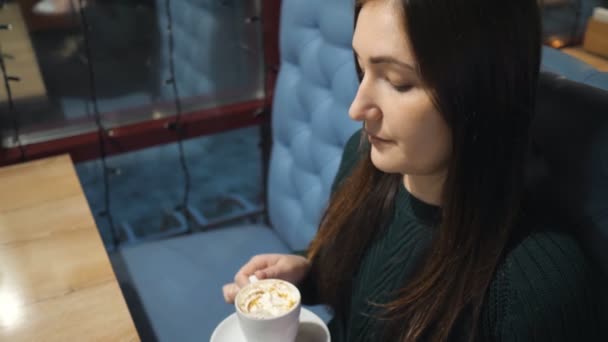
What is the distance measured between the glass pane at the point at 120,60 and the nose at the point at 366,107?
3.95 ft

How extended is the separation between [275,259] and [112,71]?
3.38ft

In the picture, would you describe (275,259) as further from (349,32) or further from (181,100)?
(181,100)

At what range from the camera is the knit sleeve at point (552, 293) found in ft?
2.43

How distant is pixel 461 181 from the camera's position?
78cm

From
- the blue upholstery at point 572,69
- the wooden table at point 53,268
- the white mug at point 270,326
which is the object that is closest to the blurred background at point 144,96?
the wooden table at point 53,268

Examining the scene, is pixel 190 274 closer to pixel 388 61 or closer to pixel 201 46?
pixel 201 46

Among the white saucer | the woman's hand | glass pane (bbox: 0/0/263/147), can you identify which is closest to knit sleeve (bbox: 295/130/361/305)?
the woman's hand

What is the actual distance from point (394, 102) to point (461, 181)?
15 centimetres

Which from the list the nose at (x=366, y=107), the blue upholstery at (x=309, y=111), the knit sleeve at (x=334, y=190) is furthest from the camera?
the blue upholstery at (x=309, y=111)

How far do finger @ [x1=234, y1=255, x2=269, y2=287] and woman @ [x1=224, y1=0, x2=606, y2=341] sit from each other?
212mm

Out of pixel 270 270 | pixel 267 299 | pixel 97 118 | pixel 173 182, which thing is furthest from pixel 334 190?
pixel 173 182

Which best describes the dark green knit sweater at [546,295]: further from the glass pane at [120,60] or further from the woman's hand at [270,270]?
the glass pane at [120,60]

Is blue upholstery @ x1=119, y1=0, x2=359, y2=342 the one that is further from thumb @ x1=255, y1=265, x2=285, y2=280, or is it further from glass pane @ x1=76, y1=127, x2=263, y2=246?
glass pane @ x1=76, y1=127, x2=263, y2=246

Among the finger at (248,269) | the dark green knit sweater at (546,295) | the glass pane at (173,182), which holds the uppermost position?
Result: the dark green knit sweater at (546,295)
